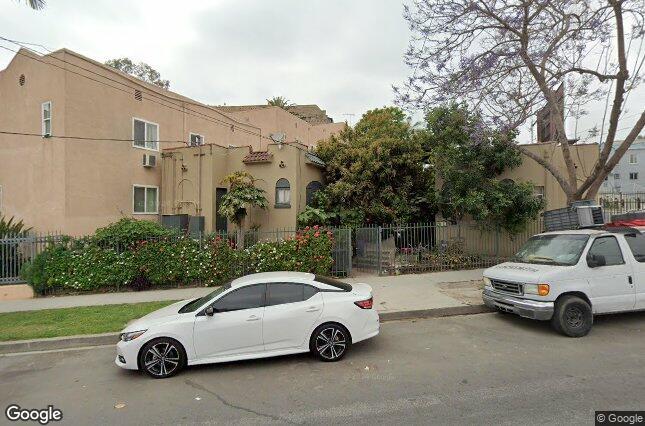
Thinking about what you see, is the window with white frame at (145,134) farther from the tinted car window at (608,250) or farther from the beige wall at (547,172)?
the tinted car window at (608,250)

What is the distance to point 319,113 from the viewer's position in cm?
3866

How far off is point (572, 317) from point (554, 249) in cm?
138

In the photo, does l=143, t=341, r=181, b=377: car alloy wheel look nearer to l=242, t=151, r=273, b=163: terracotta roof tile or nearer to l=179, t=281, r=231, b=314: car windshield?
l=179, t=281, r=231, b=314: car windshield

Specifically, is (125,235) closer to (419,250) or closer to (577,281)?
(419,250)

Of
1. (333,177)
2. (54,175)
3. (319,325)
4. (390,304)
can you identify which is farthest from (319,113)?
(319,325)

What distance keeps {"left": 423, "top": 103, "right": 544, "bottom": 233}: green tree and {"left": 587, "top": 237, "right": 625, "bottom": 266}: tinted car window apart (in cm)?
494

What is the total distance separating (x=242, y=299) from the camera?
16.7 feet

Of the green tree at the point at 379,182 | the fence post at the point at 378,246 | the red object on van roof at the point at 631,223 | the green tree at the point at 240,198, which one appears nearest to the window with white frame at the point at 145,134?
the green tree at the point at 240,198

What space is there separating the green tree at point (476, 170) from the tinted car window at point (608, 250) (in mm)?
4938

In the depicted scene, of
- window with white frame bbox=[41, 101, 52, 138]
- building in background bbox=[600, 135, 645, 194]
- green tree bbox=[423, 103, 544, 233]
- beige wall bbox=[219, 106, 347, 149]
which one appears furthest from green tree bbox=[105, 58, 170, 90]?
building in background bbox=[600, 135, 645, 194]

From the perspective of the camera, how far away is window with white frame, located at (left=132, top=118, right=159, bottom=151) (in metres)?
14.8

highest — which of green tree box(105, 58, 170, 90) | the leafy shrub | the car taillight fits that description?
green tree box(105, 58, 170, 90)

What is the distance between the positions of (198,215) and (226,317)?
32.9 ft

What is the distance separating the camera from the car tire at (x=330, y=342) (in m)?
5.07
